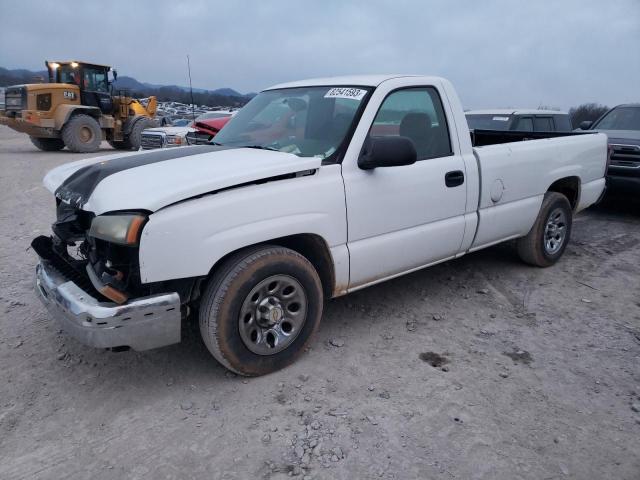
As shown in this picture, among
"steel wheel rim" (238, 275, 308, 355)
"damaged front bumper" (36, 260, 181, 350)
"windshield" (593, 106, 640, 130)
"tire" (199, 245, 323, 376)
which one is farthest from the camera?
"windshield" (593, 106, 640, 130)

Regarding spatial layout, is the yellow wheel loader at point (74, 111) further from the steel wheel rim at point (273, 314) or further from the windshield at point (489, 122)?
the steel wheel rim at point (273, 314)

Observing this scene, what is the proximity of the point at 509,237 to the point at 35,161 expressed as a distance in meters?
13.1

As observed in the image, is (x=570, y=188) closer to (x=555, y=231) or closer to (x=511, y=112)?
(x=555, y=231)

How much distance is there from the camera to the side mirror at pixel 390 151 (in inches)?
121

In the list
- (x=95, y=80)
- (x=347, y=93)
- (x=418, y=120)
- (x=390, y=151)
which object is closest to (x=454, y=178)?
(x=418, y=120)

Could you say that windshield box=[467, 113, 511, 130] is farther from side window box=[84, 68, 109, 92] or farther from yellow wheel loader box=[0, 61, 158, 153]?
side window box=[84, 68, 109, 92]

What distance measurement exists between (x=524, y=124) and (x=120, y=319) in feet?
27.3

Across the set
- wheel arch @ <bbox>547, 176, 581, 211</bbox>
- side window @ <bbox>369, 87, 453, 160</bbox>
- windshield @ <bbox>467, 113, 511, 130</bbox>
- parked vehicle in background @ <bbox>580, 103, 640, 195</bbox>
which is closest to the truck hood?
side window @ <bbox>369, 87, 453, 160</bbox>

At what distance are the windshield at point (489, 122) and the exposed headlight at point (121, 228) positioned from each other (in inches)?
286

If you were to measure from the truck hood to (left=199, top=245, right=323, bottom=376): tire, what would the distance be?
0.48 meters

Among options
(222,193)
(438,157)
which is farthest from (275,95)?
(222,193)

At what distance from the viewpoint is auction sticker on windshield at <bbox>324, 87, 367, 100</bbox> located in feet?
11.4

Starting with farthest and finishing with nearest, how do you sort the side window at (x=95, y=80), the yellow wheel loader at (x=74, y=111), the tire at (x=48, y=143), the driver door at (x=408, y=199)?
1. the tire at (x=48, y=143)
2. the side window at (x=95, y=80)
3. the yellow wheel loader at (x=74, y=111)
4. the driver door at (x=408, y=199)

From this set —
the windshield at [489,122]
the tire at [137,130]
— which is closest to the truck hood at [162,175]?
the windshield at [489,122]
